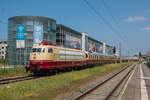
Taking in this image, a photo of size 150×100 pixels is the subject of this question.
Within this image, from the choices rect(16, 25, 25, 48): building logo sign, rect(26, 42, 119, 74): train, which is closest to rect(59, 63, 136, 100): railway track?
rect(26, 42, 119, 74): train

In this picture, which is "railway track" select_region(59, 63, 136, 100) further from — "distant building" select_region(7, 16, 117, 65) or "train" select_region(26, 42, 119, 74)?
"distant building" select_region(7, 16, 117, 65)

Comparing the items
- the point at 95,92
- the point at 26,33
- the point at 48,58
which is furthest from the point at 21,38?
the point at 95,92

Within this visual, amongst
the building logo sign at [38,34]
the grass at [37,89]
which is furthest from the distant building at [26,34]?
the grass at [37,89]

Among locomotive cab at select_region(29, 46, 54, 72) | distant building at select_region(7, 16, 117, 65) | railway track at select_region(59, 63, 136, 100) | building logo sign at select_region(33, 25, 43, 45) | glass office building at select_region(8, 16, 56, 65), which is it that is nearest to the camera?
railway track at select_region(59, 63, 136, 100)

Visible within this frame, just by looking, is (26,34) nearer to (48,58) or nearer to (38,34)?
(38,34)

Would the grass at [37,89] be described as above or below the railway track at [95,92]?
above

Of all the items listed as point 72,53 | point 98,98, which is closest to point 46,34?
point 72,53

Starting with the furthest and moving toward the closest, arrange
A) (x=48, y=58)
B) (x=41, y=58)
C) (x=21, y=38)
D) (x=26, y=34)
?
(x=26, y=34) → (x=21, y=38) → (x=48, y=58) → (x=41, y=58)

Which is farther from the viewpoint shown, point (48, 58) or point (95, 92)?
point (48, 58)

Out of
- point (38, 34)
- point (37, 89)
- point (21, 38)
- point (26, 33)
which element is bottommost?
point (37, 89)

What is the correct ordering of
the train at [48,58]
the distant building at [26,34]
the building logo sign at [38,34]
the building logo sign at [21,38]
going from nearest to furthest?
the train at [48,58] → the building logo sign at [21,38] → the distant building at [26,34] → the building logo sign at [38,34]

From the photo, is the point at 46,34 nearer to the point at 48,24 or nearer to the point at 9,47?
the point at 48,24

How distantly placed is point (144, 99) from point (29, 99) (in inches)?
224

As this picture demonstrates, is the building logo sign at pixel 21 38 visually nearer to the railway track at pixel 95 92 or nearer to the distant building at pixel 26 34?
the distant building at pixel 26 34
